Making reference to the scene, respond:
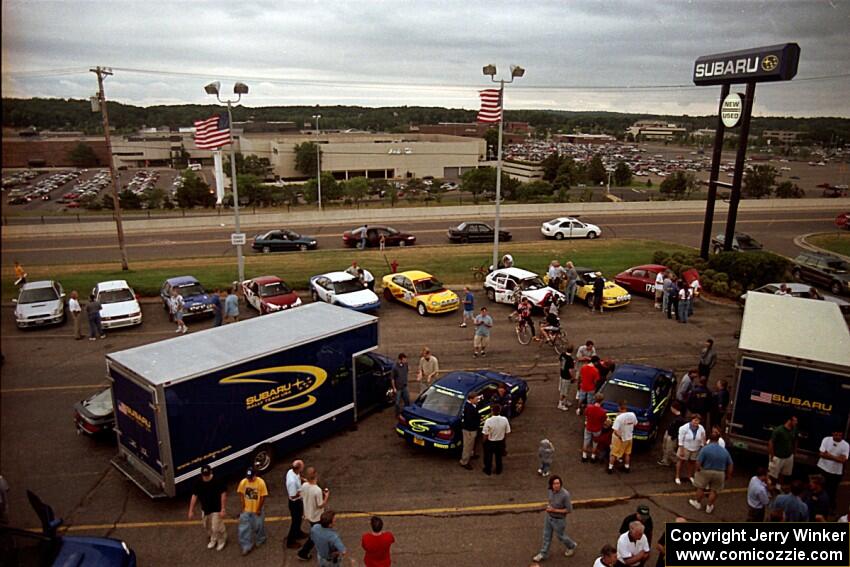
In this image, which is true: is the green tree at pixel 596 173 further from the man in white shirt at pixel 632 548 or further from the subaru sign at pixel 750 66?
the man in white shirt at pixel 632 548

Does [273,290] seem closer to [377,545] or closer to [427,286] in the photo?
[427,286]

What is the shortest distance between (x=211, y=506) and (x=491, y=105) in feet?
70.9

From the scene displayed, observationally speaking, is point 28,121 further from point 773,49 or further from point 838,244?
point 838,244

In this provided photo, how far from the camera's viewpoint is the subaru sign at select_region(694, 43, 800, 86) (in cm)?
2411

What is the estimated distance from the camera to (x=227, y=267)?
100 feet

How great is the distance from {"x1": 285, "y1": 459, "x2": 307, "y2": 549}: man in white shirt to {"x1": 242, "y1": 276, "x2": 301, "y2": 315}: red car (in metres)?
12.5

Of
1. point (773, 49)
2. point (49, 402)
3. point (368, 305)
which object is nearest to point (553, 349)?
point (368, 305)

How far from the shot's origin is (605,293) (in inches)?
920

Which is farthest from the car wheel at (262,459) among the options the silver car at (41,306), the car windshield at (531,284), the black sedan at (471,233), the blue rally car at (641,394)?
the black sedan at (471,233)

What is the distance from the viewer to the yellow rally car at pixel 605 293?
917 inches

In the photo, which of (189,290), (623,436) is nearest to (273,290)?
(189,290)

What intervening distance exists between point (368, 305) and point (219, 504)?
12.7 m

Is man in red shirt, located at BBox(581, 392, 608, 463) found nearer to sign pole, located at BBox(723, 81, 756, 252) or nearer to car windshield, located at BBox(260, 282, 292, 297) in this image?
car windshield, located at BBox(260, 282, 292, 297)

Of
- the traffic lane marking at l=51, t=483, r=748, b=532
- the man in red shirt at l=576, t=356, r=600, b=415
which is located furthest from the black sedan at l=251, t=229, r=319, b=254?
the traffic lane marking at l=51, t=483, r=748, b=532
